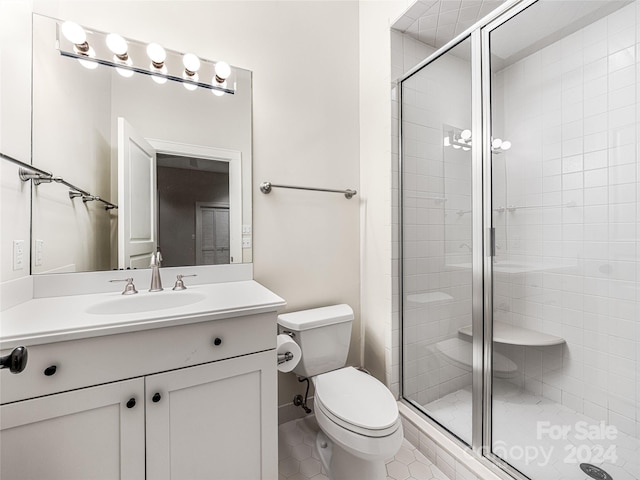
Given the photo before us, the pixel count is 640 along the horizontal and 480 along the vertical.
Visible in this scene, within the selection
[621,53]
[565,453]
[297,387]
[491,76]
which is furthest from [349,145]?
[565,453]

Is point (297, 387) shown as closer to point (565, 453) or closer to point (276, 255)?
point (276, 255)

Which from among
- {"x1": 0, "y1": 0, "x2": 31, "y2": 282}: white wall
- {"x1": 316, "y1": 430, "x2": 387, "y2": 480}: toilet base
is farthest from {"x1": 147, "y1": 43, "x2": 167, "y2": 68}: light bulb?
{"x1": 316, "y1": 430, "x2": 387, "y2": 480}: toilet base

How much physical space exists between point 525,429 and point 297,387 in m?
1.11

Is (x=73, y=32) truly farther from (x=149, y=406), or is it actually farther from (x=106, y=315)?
(x=149, y=406)

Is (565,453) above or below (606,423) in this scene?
below

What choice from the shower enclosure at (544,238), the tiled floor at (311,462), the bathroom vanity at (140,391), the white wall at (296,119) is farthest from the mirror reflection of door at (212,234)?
the shower enclosure at (544,238)

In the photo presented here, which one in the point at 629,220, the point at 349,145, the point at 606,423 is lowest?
the point at 606,423

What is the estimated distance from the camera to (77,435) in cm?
80

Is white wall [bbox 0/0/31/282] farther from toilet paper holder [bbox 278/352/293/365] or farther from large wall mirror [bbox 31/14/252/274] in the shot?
toilet paper holder [bbox 278/352/293/365]

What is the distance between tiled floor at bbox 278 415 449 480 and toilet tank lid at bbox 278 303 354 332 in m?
0.62

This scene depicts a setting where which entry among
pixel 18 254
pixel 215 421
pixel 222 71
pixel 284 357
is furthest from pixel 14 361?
pixel 222 71

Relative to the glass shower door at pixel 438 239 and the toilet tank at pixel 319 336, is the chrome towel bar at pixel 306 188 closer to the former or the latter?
the glass shower door at pixel 438 239

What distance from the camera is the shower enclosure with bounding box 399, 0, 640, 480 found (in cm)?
111

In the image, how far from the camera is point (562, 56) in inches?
47.8
